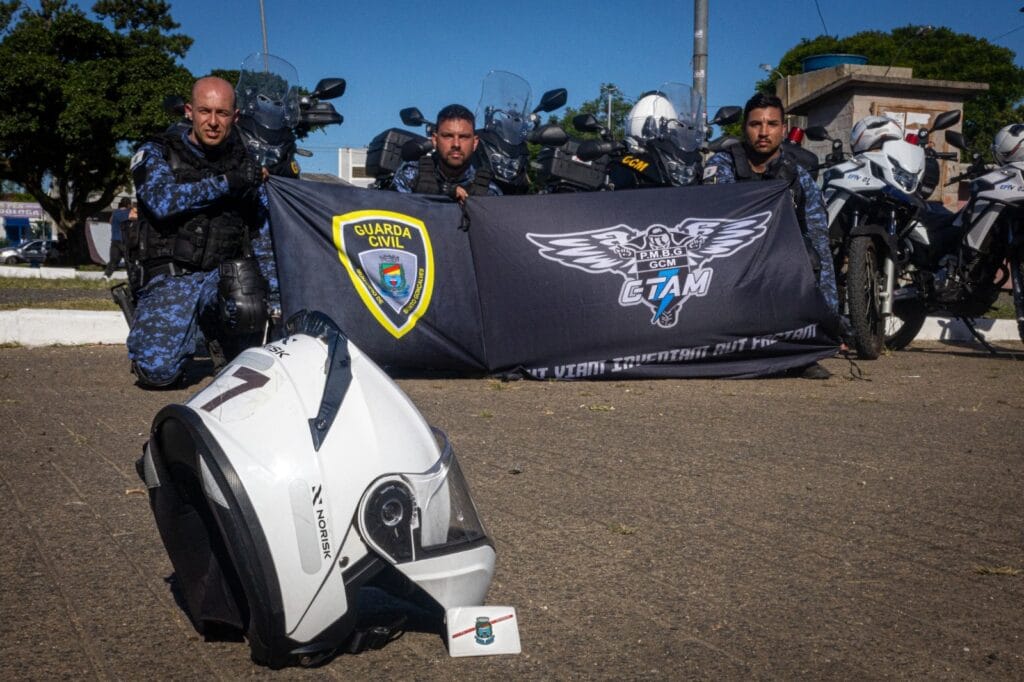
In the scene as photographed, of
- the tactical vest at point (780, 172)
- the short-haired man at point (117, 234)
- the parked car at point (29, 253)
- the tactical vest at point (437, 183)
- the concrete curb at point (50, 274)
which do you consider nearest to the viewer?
the tactical vest at point (437, 183)

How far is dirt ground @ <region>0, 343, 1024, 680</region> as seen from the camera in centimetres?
268

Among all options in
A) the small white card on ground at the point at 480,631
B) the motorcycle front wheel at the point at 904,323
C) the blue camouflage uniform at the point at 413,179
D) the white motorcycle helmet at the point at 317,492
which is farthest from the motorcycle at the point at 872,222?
the white motorcycle helmet at the point at 317,492

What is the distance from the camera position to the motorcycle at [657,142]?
29.8 feet

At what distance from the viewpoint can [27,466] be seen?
4539 mm

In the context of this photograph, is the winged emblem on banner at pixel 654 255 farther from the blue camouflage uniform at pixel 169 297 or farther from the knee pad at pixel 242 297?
the blue camouflage uniform at pixel 169 297

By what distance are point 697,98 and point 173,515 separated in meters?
7.90

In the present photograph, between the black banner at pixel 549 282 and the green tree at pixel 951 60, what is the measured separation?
4863 centimetres

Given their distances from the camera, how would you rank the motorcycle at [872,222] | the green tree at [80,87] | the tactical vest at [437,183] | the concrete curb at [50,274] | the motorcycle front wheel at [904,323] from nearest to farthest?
the tactical vest at [437,183] < the motorcycle at [872,222] < the motorcycle front wheel at [904,323] < the concrete curb at [50,274] < the green tree at [80,87]

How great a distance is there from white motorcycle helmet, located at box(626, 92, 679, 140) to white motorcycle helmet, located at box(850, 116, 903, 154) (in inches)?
61.5

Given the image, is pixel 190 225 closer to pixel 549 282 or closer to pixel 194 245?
pixel 194 245

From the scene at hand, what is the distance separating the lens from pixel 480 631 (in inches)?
105

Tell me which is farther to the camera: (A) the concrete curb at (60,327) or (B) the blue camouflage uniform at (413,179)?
(A) the concrete curb at (60,327)

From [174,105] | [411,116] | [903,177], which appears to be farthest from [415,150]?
[903,177]

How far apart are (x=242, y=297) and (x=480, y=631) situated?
4182 millimetres
